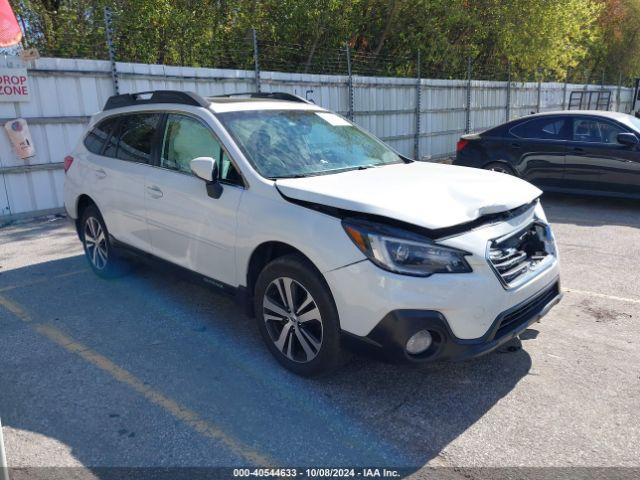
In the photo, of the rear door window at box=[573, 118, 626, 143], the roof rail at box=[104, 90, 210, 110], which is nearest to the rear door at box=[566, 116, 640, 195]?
the rear door window at box=[573, 118, 626, 143]

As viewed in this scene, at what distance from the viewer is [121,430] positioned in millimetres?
3027

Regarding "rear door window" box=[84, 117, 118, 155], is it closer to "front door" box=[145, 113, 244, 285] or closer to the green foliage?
"front door" box=[145, 113, 244, 285]

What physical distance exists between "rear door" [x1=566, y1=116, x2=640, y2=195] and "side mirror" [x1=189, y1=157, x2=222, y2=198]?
6772 mm

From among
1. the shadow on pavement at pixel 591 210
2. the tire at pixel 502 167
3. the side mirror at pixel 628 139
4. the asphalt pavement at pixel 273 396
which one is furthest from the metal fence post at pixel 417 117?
the asphalt pavement at pixel 273 396

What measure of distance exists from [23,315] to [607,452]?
4411 millimetres

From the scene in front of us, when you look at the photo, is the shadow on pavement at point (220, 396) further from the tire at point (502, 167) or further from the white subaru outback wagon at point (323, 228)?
the tire at point (502, 167)

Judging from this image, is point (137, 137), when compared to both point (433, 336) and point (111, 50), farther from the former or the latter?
point (111, 50)

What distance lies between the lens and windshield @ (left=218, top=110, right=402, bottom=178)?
3.88 meters

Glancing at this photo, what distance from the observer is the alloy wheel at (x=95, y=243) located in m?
5.42

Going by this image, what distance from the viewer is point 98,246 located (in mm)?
5496

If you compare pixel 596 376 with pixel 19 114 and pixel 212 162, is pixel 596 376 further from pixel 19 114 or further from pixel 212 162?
pixel 19 114

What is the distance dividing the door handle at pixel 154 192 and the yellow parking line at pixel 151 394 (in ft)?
4.09

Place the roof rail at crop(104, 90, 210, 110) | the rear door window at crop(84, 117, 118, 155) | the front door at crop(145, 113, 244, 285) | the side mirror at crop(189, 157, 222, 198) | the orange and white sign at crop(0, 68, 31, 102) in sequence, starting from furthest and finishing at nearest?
the orange and white sign at crop(0, 68, 31, 102)
the rear door window at crop(84, 117, 118, 155)
the roof rail at crop(104, 90, 210, 110)
the front door at crop(145, 113, 244, 285)
the side mirror at crop(189, 157, 222, 198)

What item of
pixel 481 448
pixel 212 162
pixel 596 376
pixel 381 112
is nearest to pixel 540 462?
pixel 481 448
